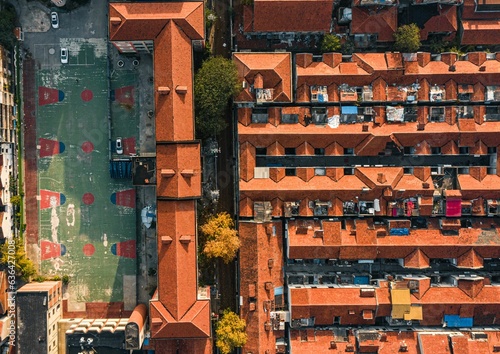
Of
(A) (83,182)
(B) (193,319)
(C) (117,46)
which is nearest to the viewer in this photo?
(B) (193,319)

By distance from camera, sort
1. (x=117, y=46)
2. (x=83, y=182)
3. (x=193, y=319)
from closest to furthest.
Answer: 1. (x=193, y=319)
2. (x=117, y=46)
3. (x=83, y=182)

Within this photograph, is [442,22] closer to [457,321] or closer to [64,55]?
[457,321]

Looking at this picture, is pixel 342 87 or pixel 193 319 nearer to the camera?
pixel 193 319

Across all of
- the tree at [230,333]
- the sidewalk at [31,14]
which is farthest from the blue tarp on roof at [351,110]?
the sidewalk at [31,14]

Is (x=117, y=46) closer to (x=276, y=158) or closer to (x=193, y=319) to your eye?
(x=276, y=158)

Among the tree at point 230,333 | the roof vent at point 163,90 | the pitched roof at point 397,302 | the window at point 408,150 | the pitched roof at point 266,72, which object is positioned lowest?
the tree at point 230,333

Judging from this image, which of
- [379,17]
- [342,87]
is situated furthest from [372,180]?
[379,17]

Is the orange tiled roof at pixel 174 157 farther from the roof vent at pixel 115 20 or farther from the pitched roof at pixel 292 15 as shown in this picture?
the pitched roof at pixel 292 15

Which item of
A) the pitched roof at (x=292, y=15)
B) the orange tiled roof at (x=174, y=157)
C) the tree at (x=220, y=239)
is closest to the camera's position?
the orange tiled roof at (x=174, y=157)
